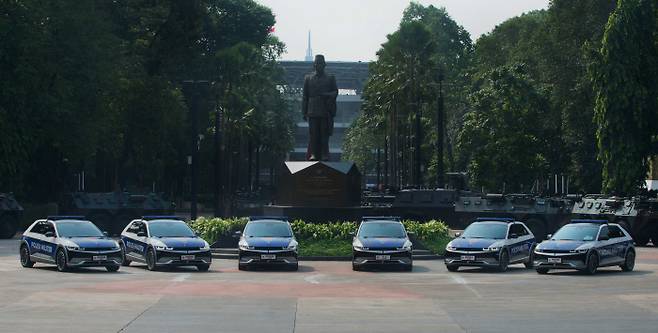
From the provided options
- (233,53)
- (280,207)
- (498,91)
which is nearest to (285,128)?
(233,53)

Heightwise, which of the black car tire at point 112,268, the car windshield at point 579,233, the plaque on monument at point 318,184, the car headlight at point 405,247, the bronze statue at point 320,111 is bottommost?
the black car tire at point 112,268

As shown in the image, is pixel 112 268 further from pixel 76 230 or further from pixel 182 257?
pixel 182 257

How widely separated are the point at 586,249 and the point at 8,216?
28978 millimetres

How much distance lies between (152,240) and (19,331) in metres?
15.9

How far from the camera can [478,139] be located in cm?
9212

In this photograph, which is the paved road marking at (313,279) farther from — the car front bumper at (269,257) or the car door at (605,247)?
the car door at (605,247)

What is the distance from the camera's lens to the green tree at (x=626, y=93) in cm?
6475

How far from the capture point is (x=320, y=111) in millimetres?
43750

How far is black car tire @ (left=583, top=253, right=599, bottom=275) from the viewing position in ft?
109

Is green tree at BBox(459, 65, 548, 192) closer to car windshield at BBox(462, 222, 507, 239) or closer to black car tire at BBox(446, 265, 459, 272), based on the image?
car windshield at BBox(462, 222, 507, 239)

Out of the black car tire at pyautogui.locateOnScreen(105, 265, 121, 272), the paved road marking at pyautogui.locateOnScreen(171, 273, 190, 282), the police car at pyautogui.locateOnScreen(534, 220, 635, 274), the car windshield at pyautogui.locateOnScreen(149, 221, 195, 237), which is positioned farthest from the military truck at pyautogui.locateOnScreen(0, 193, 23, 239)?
the police car at pyautogui.locateOnScreen(534, 220, 635, 274)

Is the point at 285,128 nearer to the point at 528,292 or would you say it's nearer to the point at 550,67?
the point at 550,67

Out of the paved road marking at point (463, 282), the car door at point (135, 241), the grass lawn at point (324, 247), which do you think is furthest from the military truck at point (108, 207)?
the paved road marking at point (463, 282)

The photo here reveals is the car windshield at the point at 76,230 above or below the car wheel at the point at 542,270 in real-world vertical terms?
above
